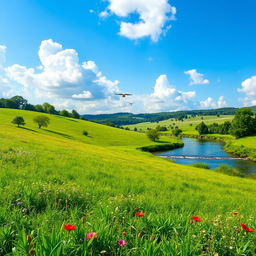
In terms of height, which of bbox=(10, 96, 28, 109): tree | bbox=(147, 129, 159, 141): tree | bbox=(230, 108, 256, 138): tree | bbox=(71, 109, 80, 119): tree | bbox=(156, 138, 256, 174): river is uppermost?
bbox=(10, 96, 28, 109): tree

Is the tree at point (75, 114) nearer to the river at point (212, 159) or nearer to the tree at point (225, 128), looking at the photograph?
the river at point (212, 159)

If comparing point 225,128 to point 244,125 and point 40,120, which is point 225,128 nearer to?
point 244,125

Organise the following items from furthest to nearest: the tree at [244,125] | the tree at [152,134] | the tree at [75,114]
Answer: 1. the tree at [75,114]
2. the tree at [152,134]
3. the tree at [244,125]

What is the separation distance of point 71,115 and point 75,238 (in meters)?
167

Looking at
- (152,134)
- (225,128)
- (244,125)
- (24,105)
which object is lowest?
(152,134)

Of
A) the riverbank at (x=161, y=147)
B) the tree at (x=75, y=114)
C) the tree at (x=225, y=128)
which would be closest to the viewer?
the riverbank at (x=161, y=147)

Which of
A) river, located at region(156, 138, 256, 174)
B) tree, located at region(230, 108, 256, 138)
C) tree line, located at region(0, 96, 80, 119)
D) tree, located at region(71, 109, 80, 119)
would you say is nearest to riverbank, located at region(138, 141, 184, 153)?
river, located at region(156, 138, 256, 174)

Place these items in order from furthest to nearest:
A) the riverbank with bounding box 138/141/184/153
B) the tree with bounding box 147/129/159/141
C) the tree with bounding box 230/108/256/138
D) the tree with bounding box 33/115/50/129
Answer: the tree with bounding box 147/129/159/141, the tree with bounding box 230/108/256/138, the riverbank with bounding box 138/141/184/153, the tree with bounding box 33/115/50/129

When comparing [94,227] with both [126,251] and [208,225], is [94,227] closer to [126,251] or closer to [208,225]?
[126,251]

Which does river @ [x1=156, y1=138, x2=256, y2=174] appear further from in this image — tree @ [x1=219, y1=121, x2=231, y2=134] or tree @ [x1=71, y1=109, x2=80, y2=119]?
tree @ [x1=71, y1=109, x2=80, y2=119]

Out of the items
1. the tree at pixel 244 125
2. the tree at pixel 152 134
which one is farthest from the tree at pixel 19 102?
the tree at pixel 244 125

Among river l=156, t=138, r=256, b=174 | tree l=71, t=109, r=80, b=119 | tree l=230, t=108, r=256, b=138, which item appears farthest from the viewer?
tree l=71, t=109, r=80, b=119

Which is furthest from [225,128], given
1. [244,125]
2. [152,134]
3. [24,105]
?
[24,105]

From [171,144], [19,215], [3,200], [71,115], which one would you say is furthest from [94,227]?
[71,115]
